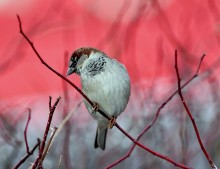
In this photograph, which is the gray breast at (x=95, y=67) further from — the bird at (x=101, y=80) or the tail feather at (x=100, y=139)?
the tail feather at (x=100, y=139)

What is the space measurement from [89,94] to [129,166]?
26.4 inches

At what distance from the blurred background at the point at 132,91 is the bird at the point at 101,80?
75mm

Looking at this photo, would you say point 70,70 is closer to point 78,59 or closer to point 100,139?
point 78,59

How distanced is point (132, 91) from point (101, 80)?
0.97 m

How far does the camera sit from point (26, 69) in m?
4.34

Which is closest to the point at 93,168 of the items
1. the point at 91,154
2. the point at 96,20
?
the point at 91,154

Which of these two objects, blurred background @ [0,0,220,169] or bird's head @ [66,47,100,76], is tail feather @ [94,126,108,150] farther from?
bird's head @ [66,47,100,76]

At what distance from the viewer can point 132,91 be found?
3.18 m

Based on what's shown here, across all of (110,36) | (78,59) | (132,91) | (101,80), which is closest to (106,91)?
(101,80)

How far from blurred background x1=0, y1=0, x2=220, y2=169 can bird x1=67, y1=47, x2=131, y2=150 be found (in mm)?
75

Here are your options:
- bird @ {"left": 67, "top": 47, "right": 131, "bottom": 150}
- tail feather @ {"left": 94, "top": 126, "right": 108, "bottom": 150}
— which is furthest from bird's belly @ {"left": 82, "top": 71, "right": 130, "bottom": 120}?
tail feather @ {"left": 94, "top": 126, "right": 108, "bottom": 150}

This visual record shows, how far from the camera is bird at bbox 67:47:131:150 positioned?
221 centimetres

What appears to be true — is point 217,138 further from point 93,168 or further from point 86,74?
point 86,74

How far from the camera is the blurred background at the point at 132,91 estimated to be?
2623 millimetres
